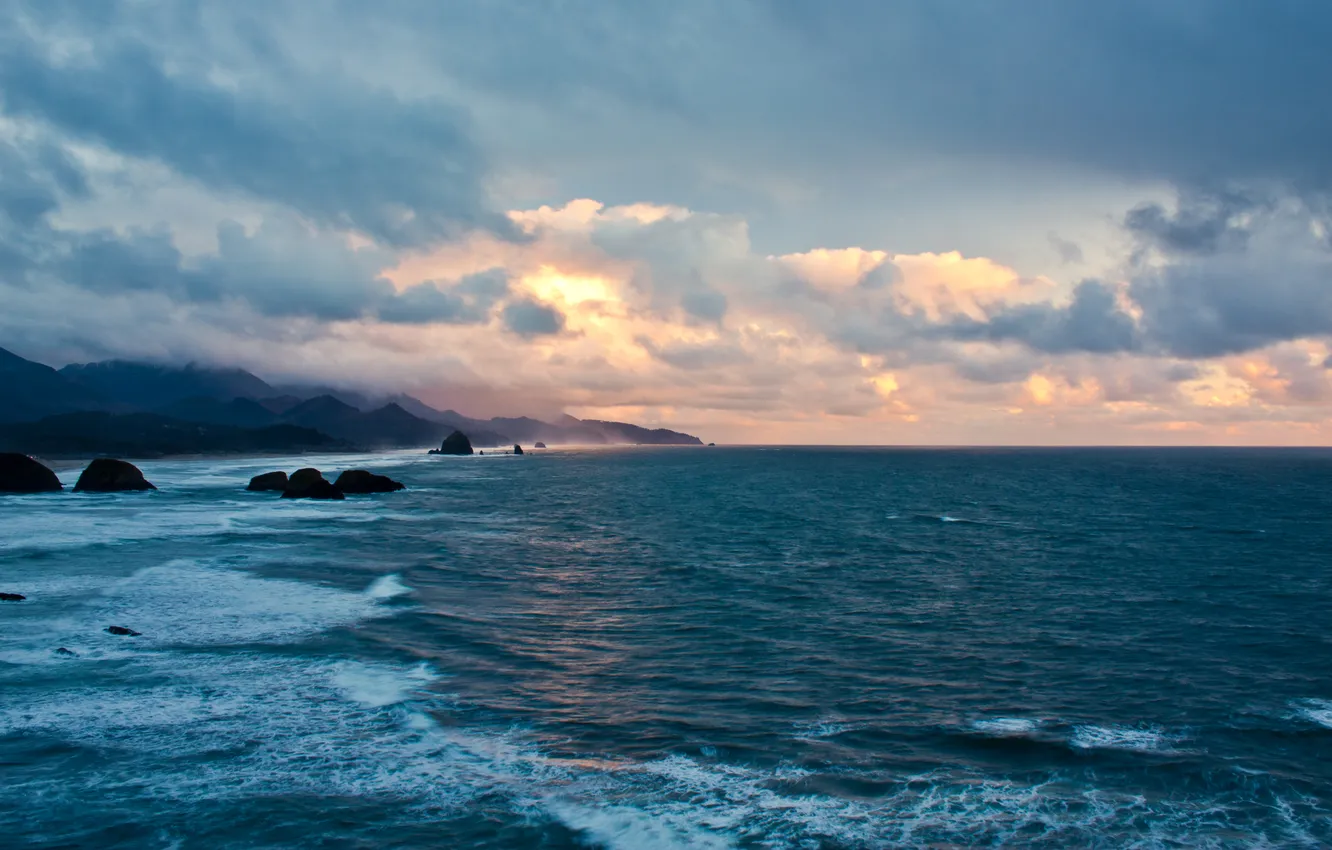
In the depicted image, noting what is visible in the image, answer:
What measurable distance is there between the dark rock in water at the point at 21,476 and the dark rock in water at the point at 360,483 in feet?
98.8

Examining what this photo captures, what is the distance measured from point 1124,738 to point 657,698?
11.5 m

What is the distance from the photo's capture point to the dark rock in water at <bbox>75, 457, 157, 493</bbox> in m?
90.9

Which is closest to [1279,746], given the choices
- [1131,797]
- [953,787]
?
[1131,797]

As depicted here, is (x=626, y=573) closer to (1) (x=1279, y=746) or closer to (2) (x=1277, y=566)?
(1) (x=1279, y=746)

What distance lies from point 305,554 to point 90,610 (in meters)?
16.6

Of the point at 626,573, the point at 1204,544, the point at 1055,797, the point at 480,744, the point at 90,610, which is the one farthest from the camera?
the point at 1204,544

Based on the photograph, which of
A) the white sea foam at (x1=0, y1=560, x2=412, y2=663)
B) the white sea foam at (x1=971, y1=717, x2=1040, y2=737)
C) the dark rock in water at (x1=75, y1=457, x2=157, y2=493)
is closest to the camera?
the white sea foam at (x1=971, y1=717, x2=1040, y2=737)

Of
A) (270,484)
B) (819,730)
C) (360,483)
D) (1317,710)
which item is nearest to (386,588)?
(819,730)

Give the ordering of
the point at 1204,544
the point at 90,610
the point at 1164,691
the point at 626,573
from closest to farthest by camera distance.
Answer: the point at 1164,691, the point at 90,610, the point at 626,573, the point at 1204,544

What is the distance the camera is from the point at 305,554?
4803 centimetres

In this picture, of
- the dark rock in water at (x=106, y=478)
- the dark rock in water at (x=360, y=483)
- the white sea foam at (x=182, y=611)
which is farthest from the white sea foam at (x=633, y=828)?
the dark rock in water at (x=106, y=478)

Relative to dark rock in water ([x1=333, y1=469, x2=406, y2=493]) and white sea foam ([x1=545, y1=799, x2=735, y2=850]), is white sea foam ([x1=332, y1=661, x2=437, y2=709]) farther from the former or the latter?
dark rock in water ([x1=333, y1=469, x2=406, y2=493])

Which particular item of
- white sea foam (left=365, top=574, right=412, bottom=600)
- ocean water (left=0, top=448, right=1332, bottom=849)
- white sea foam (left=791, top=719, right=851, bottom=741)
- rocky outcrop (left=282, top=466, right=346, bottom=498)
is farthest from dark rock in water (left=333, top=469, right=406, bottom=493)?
white sea foam (left=791, top=719, right=851, bottom=741)

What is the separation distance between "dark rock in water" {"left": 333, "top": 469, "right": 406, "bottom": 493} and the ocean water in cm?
4833
